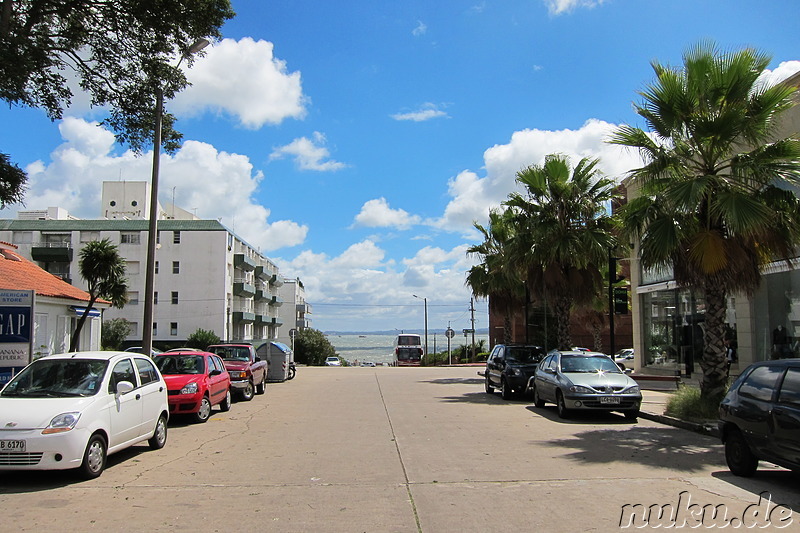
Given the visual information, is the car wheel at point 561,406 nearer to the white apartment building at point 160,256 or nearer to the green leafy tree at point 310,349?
the white apartment building at point 160,256

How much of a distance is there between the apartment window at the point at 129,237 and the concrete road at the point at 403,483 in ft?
162

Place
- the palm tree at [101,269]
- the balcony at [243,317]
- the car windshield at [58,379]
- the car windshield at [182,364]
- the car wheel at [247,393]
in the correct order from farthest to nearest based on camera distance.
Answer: the balcony at [243,317] → the palm tree at [101,269] → the car wheel at [247,393] → the car windshield at [182,364] → the car windshield at [58,379]

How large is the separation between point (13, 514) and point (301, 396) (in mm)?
15205

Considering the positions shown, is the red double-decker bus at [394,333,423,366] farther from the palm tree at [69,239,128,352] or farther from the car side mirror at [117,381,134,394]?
the car side mirror at [117,381,134,394]

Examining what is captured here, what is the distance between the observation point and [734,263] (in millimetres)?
12703

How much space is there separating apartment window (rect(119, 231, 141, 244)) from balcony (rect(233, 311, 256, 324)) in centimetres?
1213

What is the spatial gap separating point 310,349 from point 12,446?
7319 centimetres

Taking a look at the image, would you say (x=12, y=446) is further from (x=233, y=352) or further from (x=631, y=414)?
(x=233, y=352)

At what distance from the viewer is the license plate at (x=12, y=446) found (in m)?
7.23

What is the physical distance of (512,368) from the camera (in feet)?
64.2

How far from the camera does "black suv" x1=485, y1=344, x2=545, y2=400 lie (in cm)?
1938

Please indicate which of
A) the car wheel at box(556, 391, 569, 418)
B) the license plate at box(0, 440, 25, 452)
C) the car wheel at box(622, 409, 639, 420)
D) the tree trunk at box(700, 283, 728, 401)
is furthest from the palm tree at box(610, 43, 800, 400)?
the license plate at box(0, 440, 25, 452)

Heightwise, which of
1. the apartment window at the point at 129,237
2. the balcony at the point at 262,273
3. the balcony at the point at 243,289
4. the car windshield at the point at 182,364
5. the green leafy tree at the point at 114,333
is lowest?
the car windshield at the point at 182,364

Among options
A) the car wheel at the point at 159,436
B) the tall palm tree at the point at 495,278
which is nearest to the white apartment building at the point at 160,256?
the tall palm tree at the point at 495,278
